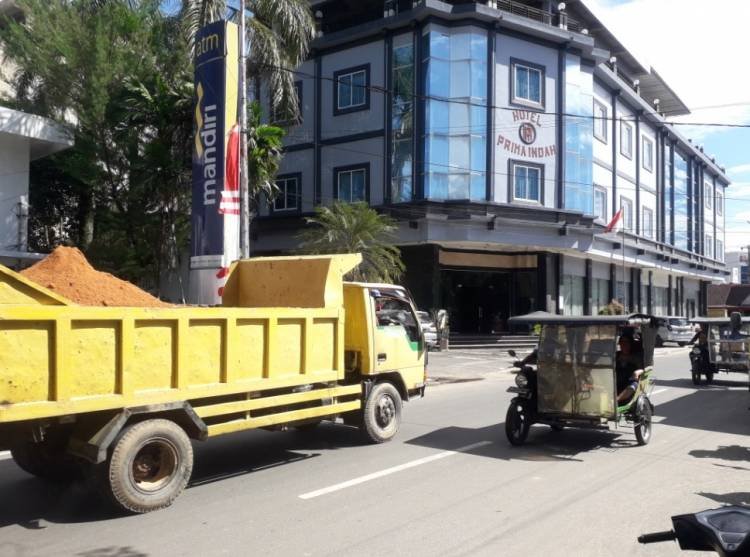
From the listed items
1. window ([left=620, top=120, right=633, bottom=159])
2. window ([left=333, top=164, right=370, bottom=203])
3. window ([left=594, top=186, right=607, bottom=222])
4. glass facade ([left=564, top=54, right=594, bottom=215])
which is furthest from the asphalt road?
window ([left=620, top=120, right=633, bottom=159])

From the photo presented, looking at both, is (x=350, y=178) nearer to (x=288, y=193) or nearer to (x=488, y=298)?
(x=288, y=193)

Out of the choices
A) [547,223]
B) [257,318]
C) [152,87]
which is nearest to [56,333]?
[257,318]

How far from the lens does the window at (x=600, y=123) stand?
3422cm

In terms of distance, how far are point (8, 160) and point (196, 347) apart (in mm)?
15429

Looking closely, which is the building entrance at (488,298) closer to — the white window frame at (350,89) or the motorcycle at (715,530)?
the white window frame at (350,89)

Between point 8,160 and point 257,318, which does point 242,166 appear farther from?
point 257,318

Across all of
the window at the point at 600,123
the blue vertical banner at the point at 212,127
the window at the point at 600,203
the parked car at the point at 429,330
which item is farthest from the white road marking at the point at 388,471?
the window at the point at 600,123

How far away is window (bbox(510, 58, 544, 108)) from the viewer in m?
29.2

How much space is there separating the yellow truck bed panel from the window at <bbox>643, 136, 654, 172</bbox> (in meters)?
38.0

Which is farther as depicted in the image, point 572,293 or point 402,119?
point 572,293

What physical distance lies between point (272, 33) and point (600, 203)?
21322 millimetres

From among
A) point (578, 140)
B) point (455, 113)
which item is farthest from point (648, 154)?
point (455, 113)

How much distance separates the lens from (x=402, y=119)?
1131 inches

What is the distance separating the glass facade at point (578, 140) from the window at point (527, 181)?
1402 mm
